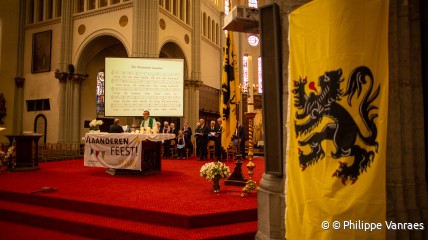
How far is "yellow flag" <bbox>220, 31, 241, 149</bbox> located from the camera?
509 cm

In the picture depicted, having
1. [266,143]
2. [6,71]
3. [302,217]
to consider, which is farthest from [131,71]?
[6,71]

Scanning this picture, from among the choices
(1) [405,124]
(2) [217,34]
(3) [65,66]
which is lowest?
(1) [405,124]

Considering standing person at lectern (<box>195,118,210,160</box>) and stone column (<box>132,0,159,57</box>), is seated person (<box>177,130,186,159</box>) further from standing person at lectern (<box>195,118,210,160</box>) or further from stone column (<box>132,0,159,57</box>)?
stone column (<box>132,0,159,57</box>)

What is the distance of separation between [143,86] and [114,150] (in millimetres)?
3415

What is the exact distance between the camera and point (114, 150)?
6.38 metres

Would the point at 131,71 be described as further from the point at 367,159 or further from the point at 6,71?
the point at 6,71

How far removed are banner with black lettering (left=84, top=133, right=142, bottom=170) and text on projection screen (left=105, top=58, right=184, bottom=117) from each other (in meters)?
2.94

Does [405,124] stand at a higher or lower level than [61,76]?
lower

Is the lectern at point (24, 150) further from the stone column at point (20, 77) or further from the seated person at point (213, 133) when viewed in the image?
the stone column at point (20, 77)

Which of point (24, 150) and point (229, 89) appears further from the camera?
point (24, 150)

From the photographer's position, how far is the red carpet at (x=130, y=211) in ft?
11.0

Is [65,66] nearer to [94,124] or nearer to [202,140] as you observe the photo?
[202,140]

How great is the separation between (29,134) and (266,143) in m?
6.75

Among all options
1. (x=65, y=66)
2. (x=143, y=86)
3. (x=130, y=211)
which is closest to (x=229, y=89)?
(x=130, y=211)
